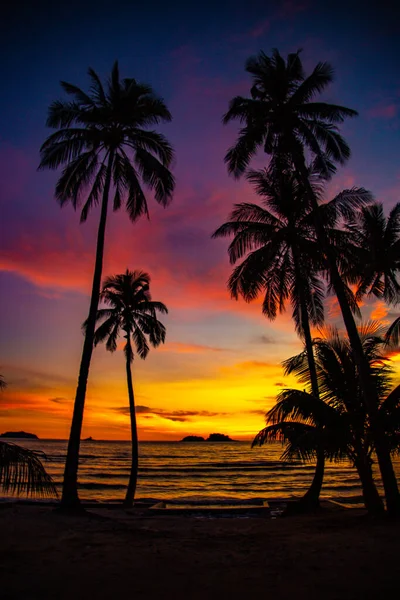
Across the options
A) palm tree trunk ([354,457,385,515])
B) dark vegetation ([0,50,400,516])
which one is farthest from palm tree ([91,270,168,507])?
palm tree trunk ([354,457,385,515])

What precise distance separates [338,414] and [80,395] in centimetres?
797

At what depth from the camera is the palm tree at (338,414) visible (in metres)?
10.4

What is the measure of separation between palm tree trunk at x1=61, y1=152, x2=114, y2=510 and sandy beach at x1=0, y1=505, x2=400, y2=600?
5.56 feet

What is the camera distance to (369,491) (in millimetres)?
10492

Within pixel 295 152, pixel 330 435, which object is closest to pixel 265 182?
pixel 295 152

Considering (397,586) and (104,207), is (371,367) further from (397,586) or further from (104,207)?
(104,207)

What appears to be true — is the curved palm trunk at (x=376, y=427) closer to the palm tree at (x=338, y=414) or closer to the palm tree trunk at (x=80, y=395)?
the palm tree at (x=338, y=414)

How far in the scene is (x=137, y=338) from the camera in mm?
23078

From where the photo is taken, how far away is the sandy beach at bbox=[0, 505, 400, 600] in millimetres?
4969

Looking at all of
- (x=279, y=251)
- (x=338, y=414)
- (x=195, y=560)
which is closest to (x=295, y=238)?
(x=279, y=251)

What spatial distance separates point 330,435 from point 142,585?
6.81 metres

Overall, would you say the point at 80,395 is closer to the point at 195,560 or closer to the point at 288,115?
the point at 195,560

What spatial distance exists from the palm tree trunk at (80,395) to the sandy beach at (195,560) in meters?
1.70

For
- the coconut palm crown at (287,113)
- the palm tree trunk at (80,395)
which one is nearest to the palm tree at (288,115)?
the coconut palm crown at (287,113)
